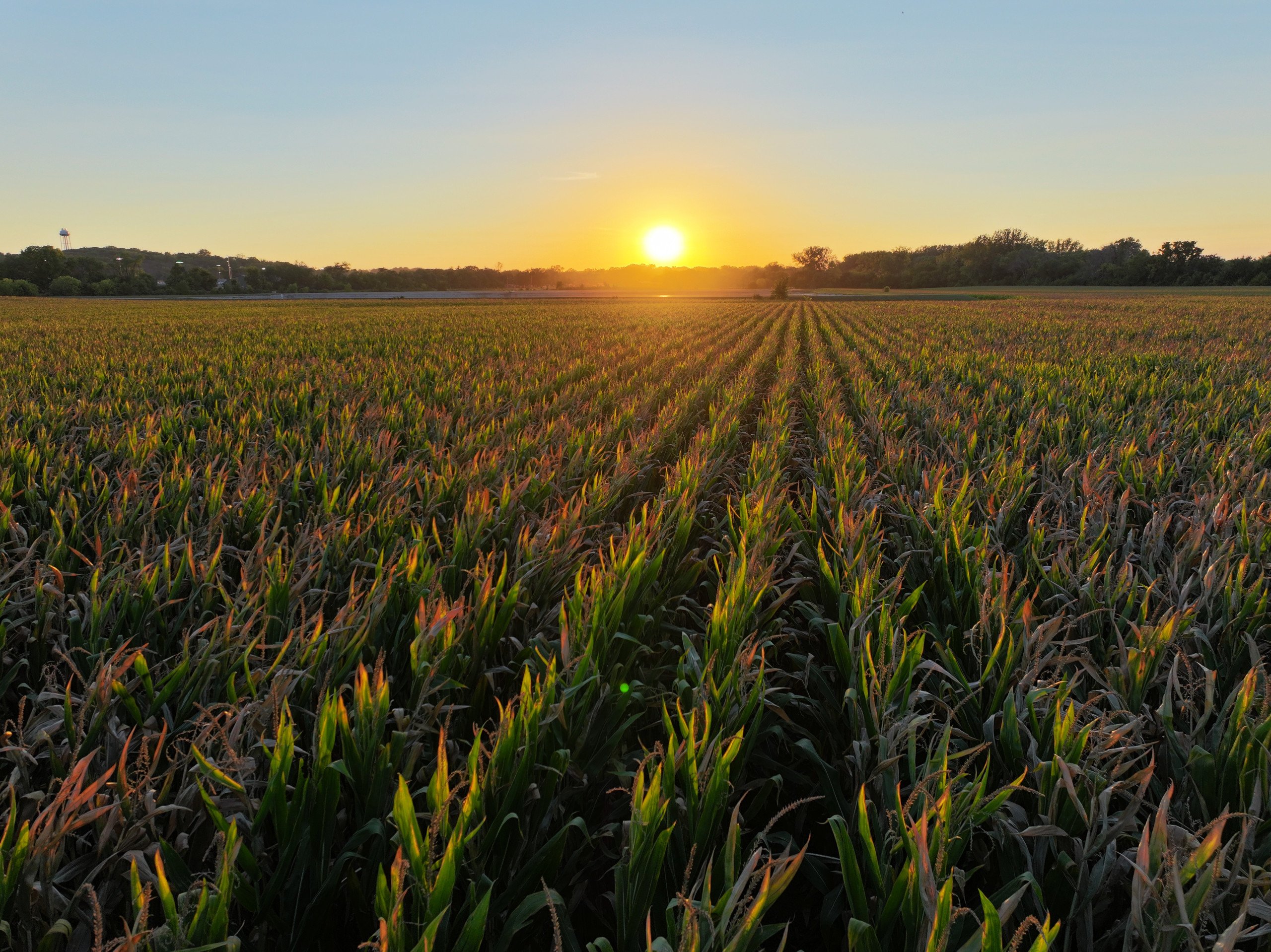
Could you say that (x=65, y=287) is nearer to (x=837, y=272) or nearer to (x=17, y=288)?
(x=17, y=288)

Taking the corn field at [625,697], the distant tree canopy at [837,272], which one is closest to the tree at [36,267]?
the distant tree canopy at [837,272]

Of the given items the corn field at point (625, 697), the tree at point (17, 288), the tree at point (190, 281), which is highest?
the tree at point (190, 281)

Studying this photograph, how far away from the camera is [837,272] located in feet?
421

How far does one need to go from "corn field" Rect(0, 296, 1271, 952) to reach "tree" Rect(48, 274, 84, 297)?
103 meters

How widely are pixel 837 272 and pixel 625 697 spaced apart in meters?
138

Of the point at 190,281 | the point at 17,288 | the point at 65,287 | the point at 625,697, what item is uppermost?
the point at 190,281

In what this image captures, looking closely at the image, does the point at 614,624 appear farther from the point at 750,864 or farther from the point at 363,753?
the point at 750,864

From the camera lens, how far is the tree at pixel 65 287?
83.1m

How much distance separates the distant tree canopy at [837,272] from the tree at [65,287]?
0.25 metres

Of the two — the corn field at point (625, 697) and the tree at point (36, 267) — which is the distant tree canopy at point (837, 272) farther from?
the corn field at point (625, 697)

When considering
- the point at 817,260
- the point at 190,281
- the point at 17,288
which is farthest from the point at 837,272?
the point at 17,288

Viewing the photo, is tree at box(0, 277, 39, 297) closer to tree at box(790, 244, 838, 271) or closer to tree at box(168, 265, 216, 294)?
tree at box(168, 265, 216, 294)

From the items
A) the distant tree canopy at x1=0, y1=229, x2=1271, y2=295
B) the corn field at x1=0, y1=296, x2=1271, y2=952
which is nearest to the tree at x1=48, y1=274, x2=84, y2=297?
the distant tree canopy at x1=0, y1=229, x2=1271, y2=295

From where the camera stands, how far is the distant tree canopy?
277ft
